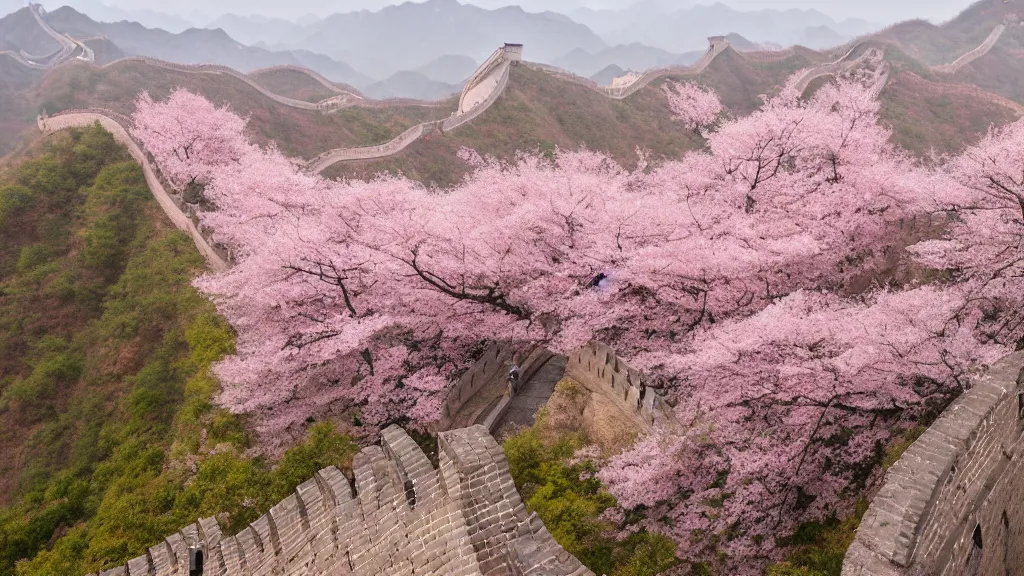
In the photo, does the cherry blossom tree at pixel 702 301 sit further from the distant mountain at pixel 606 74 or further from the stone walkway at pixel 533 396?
the distant mountain at pixel 606 74

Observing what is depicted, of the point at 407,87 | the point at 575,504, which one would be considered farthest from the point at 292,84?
the point at 407,87

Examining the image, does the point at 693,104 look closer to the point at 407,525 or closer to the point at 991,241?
the point at 991,241

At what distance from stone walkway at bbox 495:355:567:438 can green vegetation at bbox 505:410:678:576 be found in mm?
3006

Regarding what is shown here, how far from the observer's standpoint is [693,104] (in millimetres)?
56812

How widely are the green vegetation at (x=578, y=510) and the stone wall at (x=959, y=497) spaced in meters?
4.63

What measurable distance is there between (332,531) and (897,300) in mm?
10767

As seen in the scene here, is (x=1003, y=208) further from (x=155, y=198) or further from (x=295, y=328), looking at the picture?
(x=155, y=198)

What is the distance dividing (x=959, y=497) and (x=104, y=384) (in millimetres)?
24722

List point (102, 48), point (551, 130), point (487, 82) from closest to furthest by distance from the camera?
point (551, 130) < point (487, 82) < point (102, 48)

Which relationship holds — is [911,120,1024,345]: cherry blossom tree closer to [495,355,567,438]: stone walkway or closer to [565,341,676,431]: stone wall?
[565,341,676,431]: stone wall

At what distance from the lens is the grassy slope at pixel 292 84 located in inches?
3095

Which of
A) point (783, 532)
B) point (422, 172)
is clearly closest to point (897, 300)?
point (783, 532)

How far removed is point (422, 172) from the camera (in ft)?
145

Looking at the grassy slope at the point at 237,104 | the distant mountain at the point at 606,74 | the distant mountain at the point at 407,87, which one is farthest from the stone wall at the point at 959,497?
the distant mountain at the point at 407,87
